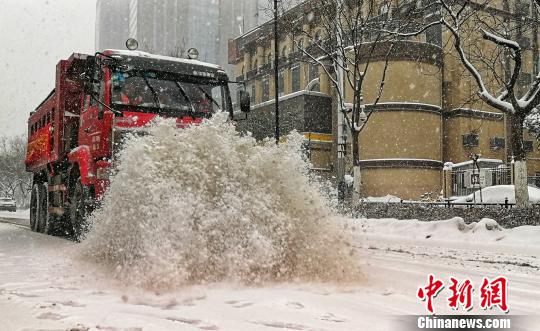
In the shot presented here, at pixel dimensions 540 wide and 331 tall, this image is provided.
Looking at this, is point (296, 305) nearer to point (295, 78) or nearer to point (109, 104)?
point (109, 104)

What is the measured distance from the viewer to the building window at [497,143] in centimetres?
3578

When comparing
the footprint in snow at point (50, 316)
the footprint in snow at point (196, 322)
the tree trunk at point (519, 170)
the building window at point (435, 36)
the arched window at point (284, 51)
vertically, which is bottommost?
the footprint in snow at point (196, 322)

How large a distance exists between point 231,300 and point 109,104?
547 centimetres

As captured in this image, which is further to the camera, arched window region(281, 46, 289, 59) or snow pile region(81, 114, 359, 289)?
arched window region(281, 46, 289, 59)

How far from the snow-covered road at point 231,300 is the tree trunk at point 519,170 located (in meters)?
6.10

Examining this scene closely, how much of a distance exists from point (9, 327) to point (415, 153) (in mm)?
29516

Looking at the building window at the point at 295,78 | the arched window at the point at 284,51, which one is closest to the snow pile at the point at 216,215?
the building window at the point at 295,78

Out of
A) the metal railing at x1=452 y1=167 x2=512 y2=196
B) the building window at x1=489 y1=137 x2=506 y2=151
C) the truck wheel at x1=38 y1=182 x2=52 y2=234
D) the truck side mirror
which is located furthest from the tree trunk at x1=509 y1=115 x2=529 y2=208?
the building window at x1=489 y1=137 x2=506 y2=151

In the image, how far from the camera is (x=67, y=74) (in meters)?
12.8

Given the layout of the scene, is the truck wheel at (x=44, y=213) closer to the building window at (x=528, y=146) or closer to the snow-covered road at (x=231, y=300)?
the snow-covered road at (x=231, y=300)

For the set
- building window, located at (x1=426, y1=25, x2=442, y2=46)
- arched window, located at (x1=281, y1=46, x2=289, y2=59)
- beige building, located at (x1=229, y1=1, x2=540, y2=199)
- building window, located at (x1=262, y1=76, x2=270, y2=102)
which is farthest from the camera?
building window, located at (x1=262, y1=76, x2=270, y2=102)

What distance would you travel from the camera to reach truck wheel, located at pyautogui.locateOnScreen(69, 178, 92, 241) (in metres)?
9.90

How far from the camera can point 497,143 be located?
35.9m

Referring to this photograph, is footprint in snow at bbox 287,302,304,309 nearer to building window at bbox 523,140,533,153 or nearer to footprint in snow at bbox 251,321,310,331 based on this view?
footprint in snow at bbox 251,321,310,331
